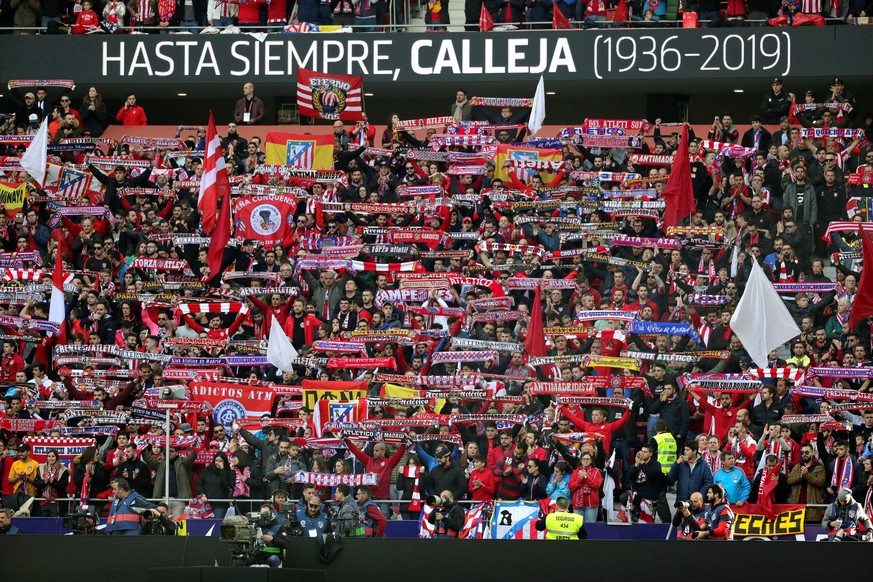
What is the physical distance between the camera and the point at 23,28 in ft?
110

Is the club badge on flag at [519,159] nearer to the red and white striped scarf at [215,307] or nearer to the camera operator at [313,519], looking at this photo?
the red and white striped scarf at [215,307]

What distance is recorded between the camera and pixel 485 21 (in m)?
32.9

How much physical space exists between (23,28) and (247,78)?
435cm

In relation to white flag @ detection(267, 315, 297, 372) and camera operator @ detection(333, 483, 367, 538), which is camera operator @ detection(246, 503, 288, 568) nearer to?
camera operator @ detection(333, 483, 367, 538)

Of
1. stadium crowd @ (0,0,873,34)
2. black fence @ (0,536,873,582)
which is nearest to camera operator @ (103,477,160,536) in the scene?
black fence @ (0,536,873,582)

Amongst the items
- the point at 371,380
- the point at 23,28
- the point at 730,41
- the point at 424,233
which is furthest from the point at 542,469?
the point at 23,28

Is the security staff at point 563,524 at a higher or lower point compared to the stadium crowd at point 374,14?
lower

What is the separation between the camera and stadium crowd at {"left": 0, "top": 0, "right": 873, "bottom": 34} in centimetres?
3269

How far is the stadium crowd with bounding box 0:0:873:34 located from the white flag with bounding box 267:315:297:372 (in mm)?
11198

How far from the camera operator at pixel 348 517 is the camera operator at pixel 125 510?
2.08m

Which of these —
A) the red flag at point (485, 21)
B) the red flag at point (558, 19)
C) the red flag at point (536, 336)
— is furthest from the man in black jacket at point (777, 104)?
the red flag at point (536, 336)

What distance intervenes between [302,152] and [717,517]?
12040mm

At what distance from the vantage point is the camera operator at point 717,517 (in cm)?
1938

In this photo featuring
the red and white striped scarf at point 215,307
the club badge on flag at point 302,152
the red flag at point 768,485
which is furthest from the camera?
the club badge on flag at point 302,152
